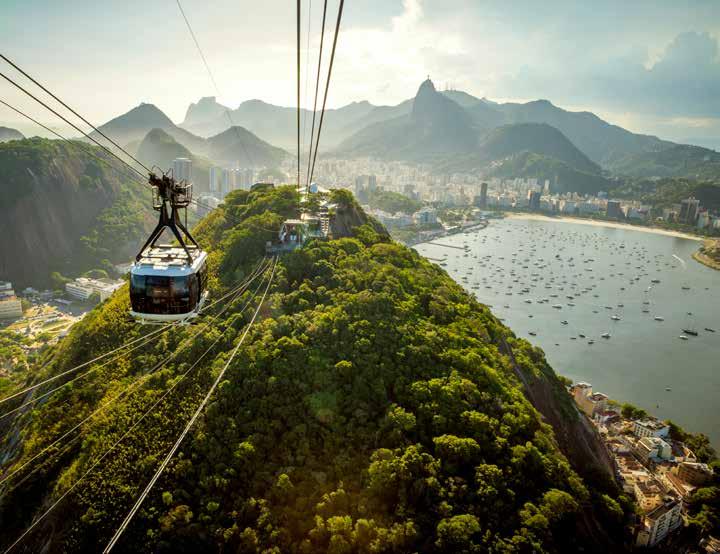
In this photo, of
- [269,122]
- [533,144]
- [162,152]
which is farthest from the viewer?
[269,122]

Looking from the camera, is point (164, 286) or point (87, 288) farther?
point (87, 288)

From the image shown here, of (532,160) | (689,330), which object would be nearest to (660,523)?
(689,330)

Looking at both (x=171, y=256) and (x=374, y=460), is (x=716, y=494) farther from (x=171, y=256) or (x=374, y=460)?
(x=171, y=256)

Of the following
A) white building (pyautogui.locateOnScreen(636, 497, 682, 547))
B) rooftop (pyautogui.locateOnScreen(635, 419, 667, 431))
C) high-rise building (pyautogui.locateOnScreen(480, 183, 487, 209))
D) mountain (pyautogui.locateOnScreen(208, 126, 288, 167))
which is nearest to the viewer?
white building (pyautogui.locateOnScreen(636, 497, 682, 547))

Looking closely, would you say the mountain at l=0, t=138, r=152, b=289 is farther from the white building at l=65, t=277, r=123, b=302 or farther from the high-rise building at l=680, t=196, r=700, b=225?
the high-rise building at l=680, t=196, r=700, b=225

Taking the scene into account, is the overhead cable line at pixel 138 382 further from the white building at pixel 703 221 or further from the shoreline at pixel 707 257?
the white building at pixel 703 221

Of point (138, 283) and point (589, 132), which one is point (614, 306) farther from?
point (589, 132)

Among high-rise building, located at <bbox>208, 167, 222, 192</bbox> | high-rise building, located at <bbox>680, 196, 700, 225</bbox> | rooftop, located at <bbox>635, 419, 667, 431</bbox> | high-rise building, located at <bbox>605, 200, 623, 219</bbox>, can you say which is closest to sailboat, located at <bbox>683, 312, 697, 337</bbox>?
rooftop, located at <bbox>635, 419, 667, 431</bbox>

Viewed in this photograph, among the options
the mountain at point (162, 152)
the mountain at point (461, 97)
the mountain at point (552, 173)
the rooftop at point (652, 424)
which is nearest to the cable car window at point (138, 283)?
the rooftop at point (652, 424)
